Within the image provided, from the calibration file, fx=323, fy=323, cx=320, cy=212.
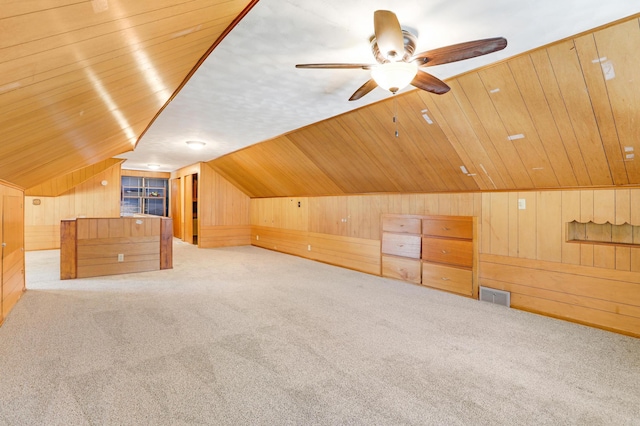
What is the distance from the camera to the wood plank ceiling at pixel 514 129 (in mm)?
2291

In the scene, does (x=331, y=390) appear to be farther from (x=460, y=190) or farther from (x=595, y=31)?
(x=460, y=190)

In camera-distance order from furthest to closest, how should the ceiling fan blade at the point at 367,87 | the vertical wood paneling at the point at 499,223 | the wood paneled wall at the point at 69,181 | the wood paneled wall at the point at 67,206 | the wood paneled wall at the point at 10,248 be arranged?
the wood paneled wall at the point at 67,206
the wood paneled wall at the point at 69,181
the vertical wood paneling at the point at 499,223
the wood paneled wall at the point at 10,248
the ceiling fan blade at the point at 367,87

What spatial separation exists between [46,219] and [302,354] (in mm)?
8169

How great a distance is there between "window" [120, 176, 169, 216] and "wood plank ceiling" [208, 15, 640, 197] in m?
7.74

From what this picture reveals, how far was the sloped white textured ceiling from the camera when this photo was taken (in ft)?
6.22

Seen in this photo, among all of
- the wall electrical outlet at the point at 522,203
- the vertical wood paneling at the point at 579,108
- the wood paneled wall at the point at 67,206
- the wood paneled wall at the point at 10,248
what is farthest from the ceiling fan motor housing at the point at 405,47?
the wood paneled wall at the point at 67,206

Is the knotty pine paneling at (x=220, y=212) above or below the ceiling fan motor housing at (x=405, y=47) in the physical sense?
below

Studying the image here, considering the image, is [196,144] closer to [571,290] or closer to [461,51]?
[461,51]

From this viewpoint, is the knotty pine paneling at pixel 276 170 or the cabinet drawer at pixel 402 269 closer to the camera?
the cabinet drawer at pixel 402 269

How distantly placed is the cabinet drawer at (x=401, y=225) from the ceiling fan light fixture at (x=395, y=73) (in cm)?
291

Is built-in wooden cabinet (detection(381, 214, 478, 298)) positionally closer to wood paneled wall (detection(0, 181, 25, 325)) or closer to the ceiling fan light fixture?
the ceiling fan light fixture

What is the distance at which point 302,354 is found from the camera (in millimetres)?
2479

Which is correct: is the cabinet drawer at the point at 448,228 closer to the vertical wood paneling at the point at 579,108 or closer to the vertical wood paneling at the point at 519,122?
the vertical wood paneling at the point at 519,122

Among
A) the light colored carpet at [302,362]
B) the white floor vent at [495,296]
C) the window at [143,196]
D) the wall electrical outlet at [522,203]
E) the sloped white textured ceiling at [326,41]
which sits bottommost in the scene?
the light colored carpet at [302,362]
